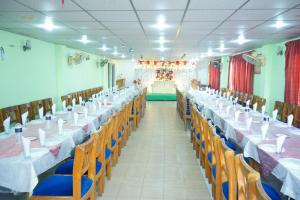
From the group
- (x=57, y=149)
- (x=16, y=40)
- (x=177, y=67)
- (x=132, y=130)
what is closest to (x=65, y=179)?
(x=57, y=149)

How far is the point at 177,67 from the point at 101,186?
49.4 feet

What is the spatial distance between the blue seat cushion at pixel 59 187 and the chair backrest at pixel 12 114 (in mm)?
2708

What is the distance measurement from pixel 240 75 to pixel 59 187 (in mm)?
10509

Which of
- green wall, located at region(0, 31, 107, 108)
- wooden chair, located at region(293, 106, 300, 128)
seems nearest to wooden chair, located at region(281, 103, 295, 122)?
wooden chair, located at region(293, 106, 300, 128)

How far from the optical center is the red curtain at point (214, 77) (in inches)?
630

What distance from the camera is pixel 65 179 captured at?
270cm

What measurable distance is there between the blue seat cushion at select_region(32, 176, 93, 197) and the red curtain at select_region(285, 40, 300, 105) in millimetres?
6109

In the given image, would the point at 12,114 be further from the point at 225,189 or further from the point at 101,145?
the point at 225,189

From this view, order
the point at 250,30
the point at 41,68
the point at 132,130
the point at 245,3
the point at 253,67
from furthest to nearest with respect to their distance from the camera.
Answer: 1. the point at 253,67
2. the point at 41,68
3. the point at 132,130
4. the point at 250,30
5. the point at 245,3

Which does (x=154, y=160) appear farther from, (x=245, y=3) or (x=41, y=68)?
(x=41, y=68)

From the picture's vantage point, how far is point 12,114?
199 inches

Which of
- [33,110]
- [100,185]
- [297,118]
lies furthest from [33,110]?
[297,118]

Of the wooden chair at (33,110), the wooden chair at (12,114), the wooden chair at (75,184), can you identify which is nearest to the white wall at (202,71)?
the wooden chair at (33,110)

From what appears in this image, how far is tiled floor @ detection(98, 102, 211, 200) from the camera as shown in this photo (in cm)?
351
